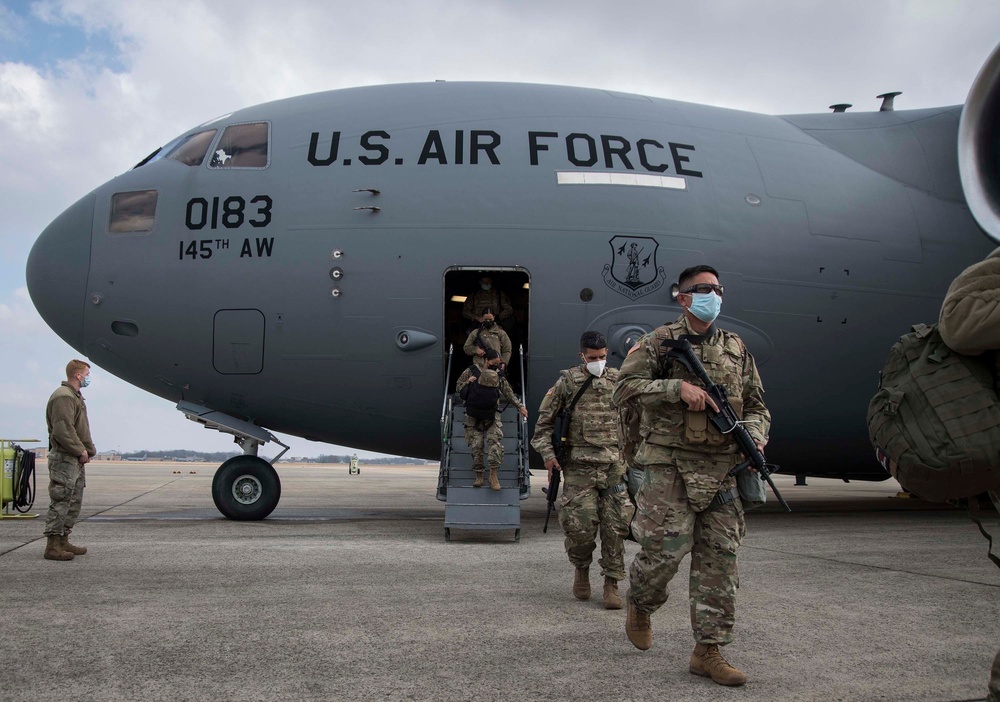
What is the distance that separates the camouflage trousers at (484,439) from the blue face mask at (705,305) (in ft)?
17.3

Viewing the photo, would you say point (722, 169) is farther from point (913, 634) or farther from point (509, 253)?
point (913, 634)

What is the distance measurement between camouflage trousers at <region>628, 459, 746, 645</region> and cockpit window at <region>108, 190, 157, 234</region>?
7841 millimetres

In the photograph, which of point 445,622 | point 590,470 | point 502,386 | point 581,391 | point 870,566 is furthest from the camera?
point 502,386

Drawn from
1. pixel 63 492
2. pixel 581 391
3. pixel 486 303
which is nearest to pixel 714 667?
pixel 581 391

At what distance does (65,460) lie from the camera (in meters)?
7.70

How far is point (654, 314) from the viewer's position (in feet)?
32.6

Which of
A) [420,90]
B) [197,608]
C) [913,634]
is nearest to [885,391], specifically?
[913,634]

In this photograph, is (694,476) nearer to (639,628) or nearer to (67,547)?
(639,628)

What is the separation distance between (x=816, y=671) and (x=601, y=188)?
22.5 feet

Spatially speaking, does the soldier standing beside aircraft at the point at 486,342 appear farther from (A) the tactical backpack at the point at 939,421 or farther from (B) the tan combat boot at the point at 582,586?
(A) the tactical backpack at the point at 939,421

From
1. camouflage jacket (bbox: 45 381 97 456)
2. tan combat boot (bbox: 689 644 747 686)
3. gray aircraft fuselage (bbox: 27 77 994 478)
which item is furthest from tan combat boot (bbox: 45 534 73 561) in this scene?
tan combat boot (bbox: 689 644 747 686)

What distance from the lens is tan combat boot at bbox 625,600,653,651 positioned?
4426 mm

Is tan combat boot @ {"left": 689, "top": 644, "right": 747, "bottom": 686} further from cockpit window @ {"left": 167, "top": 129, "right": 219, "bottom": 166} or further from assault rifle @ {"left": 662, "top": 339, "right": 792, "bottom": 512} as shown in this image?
cockpit window @ {"left": 167, "top": 129, "right": 219, "bottom": 166}

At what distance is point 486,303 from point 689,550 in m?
7.19
